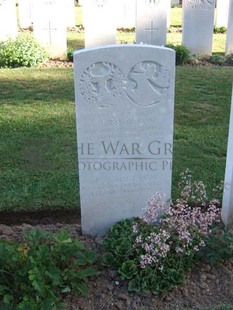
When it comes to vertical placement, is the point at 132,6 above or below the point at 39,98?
above

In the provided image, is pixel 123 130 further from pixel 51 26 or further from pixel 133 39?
pixel 133 39

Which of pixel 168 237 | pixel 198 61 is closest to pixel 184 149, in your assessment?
pixel 168 237

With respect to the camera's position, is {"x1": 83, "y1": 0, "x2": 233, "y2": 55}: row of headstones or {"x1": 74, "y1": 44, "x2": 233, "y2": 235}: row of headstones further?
{"x1": 83, "y1": 0, "x2": 233, "y2": 55}: row of headstones

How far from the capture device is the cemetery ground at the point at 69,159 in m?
3.23

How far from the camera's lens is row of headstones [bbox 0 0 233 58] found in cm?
1006

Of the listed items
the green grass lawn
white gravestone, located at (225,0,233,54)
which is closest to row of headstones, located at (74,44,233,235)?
white gravestone, located at (225,0,233,54)

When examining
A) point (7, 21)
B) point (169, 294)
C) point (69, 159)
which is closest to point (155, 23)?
point (7, 21)

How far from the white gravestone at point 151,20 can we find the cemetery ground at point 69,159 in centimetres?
204

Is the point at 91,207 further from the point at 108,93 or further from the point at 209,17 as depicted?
the point at 209,17

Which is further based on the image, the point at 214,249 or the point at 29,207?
the point at 29,207

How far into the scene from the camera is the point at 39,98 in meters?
7.36

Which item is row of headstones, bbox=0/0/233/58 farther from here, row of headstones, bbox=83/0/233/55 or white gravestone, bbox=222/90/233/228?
white gravestone, bbox=222/90/233/228

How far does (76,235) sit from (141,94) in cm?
127

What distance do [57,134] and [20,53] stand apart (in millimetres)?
4064
